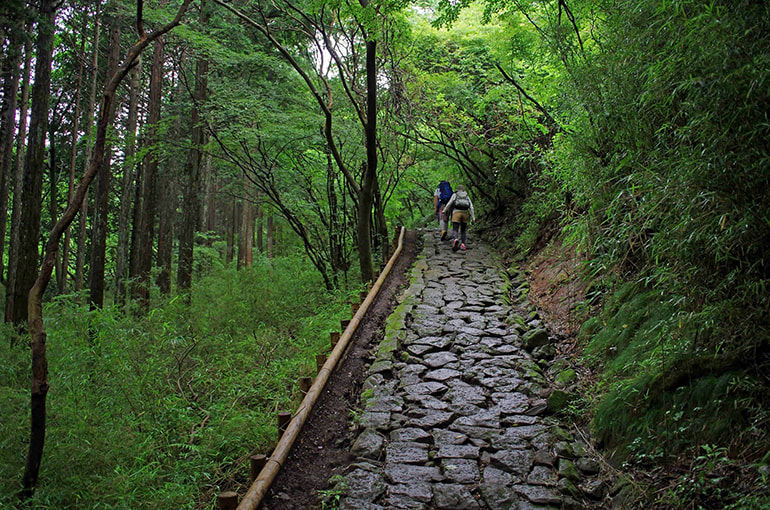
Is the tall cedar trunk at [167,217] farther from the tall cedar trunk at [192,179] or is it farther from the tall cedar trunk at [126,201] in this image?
the tall cedar trunk at [126,201]

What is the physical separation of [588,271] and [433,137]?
27.9 ft

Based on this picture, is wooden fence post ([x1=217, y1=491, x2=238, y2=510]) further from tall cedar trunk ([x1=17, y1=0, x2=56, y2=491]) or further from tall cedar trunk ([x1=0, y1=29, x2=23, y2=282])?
tall cedar trunk ([x1=0, y1=29, x2=23, y2=282])

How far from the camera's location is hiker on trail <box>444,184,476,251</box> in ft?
37.8

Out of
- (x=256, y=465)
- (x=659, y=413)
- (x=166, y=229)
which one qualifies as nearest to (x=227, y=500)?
(x=256, y=465)

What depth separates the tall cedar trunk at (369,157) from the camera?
8297 millimetres

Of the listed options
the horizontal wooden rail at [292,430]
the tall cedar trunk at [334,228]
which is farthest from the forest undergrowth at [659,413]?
the tall cedar trunk at [334,228]

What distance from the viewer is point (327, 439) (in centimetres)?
458

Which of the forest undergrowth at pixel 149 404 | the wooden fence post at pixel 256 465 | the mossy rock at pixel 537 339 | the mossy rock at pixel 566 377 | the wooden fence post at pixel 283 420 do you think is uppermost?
the mossy rock at pixel 537 339

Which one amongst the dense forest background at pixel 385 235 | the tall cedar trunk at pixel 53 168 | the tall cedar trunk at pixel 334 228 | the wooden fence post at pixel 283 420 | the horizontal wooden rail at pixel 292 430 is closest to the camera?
the dense forest background at pixel 385 235

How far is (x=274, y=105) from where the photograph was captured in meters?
11.1

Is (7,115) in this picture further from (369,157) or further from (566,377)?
(566,377)

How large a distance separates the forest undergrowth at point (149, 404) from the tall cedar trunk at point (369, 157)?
1.08 meters

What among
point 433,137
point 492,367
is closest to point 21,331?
point 492,367

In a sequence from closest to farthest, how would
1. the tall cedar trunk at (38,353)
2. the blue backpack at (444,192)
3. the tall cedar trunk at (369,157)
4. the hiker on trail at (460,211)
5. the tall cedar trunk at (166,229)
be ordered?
1. the tall cedar trunk at (38,353)
2. the tall cedar trunk at (369,157)
3. the hiker on trail at (460,211)
4. the blue backpack at (444,192)
5. the tall cedar trunk at (166,229)
